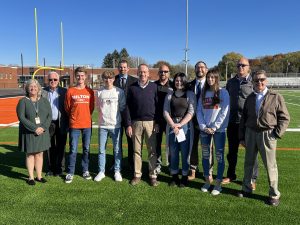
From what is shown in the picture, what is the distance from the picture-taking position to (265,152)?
14.7 feet

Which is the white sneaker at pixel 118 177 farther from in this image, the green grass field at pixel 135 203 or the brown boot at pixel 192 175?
the brown boot at pixel 192 175

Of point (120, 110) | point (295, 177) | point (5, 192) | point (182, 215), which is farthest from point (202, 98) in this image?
point (5, 192)

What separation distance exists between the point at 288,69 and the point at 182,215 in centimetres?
10815

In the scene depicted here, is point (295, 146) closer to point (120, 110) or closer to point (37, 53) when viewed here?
point (120, 110)

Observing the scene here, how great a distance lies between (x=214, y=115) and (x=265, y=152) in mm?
945

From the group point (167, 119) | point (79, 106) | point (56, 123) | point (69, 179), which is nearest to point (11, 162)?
point (56, 123)

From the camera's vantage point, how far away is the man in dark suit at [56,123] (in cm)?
566

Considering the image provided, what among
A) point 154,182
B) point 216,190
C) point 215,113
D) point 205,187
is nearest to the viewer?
point 215,113

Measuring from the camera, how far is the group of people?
15.5 feet

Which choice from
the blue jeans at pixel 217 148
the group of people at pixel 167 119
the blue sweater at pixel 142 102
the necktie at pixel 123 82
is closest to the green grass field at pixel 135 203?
the group of people at pixel 167 119

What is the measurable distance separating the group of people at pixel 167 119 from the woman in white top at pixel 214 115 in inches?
0.6

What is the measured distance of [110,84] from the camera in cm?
542

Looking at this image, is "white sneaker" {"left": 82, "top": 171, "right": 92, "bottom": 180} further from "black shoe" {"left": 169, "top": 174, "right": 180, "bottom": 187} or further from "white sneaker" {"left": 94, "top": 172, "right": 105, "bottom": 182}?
"black shoe" {"left": 169, "top": 174, "right": 180, "bottom": 187}

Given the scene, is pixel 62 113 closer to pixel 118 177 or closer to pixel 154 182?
pixel 118 177
